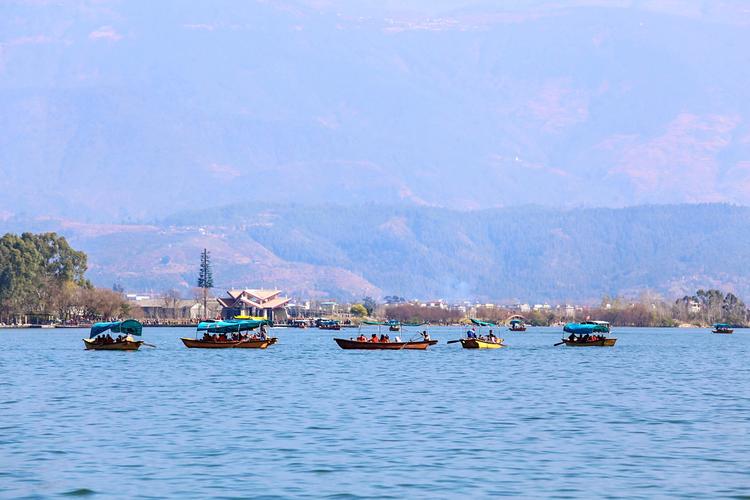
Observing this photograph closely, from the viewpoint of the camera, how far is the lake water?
46.2 meters

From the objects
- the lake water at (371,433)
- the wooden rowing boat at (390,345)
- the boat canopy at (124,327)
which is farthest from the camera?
the boat canopy at (124,327)

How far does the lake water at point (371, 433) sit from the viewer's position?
1817 inches

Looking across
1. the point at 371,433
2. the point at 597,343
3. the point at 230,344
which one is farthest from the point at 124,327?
the point at 371,433

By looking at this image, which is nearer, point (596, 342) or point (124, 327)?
point (124, 327)

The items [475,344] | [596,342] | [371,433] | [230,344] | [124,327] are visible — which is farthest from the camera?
[596,342]

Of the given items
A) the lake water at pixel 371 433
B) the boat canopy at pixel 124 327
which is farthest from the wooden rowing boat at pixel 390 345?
the lake water at pixel 371 433

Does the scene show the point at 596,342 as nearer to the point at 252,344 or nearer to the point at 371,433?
the point at 252,344

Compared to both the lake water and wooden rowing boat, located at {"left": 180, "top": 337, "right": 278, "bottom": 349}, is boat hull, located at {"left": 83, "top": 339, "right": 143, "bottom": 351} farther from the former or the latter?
the lake water

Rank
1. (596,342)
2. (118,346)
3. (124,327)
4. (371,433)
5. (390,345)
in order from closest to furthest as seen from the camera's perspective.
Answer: (371,433) < (118,346) < (390,345) < (124,327) < (596,342)

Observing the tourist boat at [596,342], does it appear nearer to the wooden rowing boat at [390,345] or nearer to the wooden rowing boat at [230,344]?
the wooden rowing boat at [390,345]

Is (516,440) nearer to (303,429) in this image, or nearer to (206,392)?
(303,429)

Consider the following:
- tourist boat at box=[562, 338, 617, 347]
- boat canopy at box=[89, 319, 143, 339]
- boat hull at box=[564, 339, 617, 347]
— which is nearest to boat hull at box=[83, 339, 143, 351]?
boat canopy at box=[89, 319, 143, 339]

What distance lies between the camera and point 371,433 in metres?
59.6

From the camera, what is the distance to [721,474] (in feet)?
157
